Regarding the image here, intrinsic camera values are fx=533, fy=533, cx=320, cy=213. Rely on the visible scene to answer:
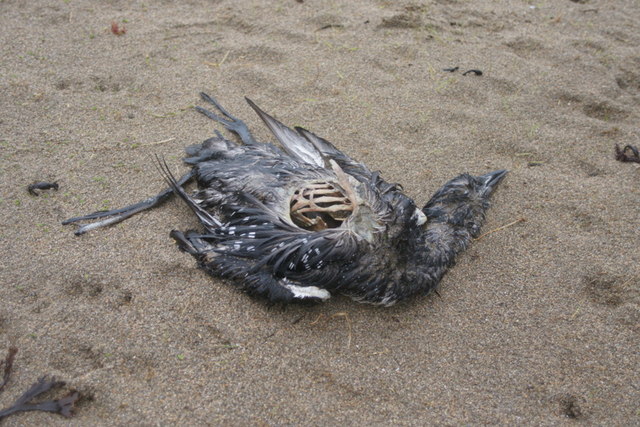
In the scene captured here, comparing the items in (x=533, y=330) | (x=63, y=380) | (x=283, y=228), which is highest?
(x=283, y=228)

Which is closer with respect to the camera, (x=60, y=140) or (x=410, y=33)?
(x=60, y=140)

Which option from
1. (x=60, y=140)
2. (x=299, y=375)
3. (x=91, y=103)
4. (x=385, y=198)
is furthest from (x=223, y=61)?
(x=299, y=375)

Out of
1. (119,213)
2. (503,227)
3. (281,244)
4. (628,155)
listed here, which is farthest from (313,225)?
(628,155)

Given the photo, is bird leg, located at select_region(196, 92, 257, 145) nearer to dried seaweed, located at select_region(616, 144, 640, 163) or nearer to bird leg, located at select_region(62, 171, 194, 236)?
bird leg, located at select_region(62, 171, 194, 236)

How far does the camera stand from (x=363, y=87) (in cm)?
408

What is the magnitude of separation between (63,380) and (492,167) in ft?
9.12

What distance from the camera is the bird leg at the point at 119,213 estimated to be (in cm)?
289

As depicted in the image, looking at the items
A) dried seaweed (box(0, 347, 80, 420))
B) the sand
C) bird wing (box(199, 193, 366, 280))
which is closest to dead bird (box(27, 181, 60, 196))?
the sand

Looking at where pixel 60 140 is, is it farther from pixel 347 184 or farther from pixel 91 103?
pixel 347 184

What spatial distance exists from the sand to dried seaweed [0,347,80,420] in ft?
0.11

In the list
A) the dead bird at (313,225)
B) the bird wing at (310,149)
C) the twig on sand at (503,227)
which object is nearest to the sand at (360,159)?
the twig on sand at (503,227)

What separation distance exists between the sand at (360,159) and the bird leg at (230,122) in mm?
80

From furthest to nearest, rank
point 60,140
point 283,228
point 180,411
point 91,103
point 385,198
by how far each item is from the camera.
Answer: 1. point 91,103
2. point 60,140
3. point 385,198
4. point 283,228
5. point 180,411

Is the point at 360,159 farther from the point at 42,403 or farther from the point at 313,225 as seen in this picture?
the point at 42,403
